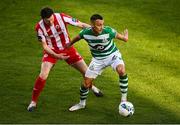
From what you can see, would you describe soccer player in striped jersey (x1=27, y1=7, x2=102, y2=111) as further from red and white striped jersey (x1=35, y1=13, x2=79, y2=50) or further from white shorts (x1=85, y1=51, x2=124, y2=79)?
white shorts (x1=85, y1=51, x2=124, y2=79)

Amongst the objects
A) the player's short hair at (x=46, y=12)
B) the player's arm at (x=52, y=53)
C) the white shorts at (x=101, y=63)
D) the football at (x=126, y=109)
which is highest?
the player's short hair at (x=46, y=12)

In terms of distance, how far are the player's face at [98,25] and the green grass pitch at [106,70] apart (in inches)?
76.9

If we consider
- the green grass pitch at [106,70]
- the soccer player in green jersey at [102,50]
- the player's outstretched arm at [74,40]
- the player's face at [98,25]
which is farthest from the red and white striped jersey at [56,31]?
the green grass pitch at [106,70]

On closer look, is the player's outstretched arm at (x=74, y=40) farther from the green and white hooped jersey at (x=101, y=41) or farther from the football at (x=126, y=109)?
the football at (x=126, y=109)

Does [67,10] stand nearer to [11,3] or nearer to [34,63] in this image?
[11,3]

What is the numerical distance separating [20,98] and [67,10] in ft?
28.7

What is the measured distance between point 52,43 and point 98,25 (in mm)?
1591

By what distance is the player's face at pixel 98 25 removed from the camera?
12.1 meters

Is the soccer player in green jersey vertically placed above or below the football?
above

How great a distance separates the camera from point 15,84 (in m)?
14.9

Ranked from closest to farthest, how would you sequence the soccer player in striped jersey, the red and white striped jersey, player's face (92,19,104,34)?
player's face (92,19,104,34)
the soccer player in striped jersey
the red and white striped jersey

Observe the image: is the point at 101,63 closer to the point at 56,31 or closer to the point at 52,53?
the point at 52,53

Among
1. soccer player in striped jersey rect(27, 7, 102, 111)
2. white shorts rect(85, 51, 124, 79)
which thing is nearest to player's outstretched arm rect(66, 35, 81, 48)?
soccer player in striped jersey rect(27, 7, 102, 111)

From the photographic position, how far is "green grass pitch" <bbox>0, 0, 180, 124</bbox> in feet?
42.0
